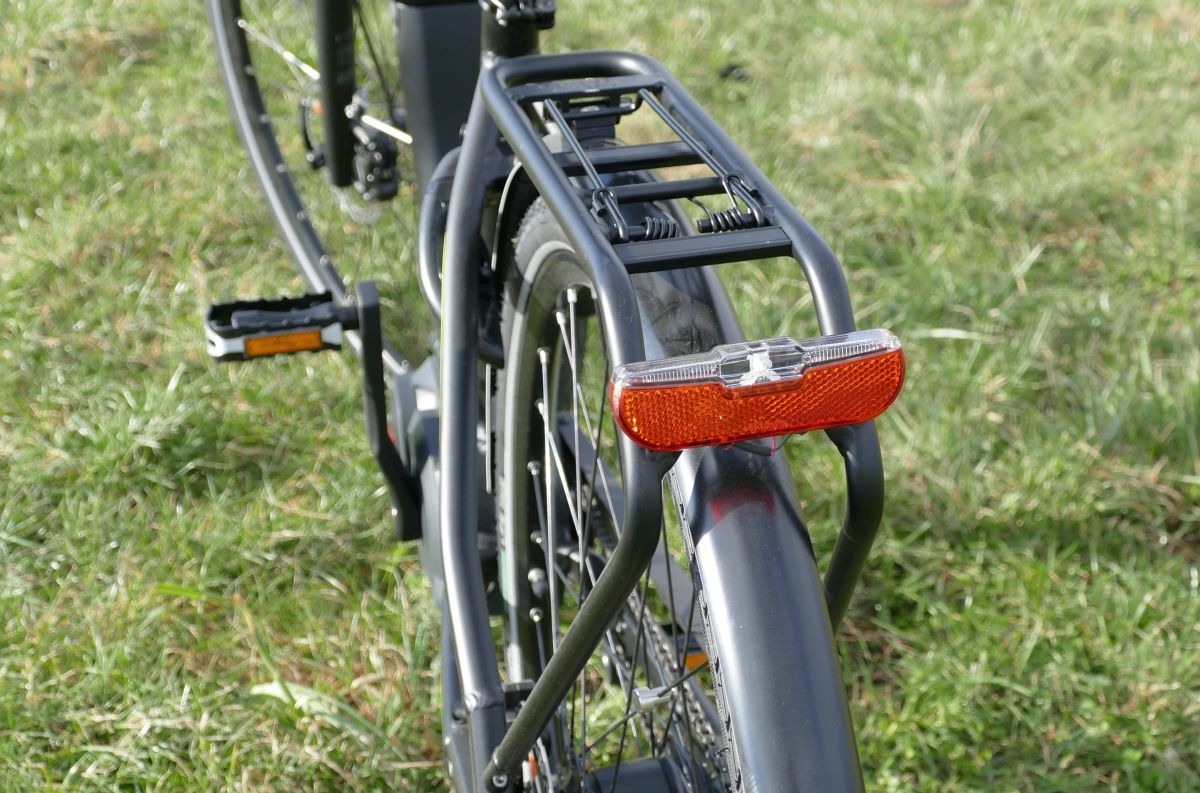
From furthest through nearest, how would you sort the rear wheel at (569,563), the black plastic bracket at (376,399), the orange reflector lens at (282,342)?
the orange reflector lens at (282,342), the black plastic bracket at (376,399), the rear wheel at (569,563)

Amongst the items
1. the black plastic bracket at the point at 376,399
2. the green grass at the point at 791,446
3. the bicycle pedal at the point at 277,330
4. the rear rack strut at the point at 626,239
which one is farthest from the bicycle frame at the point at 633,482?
the green grass at the point at 791,446

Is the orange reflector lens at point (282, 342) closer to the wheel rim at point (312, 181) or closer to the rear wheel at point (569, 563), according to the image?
the rear wheel at point (569, 563)

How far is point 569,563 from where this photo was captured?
1693 millimetres

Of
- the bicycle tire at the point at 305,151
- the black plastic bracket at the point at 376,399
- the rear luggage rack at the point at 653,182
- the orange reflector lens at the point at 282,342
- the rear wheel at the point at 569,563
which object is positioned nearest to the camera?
the rear luggage rack at the point at 653,182

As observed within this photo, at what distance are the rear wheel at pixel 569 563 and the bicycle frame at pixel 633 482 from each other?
91 millimetres

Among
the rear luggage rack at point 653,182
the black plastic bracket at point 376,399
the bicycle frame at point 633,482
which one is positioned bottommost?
the black plastic bracket at point 376,399

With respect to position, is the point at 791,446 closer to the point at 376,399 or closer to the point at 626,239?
the point at 376,399

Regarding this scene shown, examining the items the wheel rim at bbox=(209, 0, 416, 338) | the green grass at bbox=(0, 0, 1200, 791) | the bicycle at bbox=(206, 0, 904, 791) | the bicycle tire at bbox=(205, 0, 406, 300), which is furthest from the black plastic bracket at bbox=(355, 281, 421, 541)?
the wheel rim at bbox=(209, 0, 416, 338)

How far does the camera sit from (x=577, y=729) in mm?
1766

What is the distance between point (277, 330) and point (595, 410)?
2.12 ft

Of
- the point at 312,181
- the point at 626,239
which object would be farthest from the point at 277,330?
the point at 312,181

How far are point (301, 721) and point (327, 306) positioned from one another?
24.4 inches

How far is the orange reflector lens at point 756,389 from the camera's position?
0.82m

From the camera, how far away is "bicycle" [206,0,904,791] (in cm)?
86
